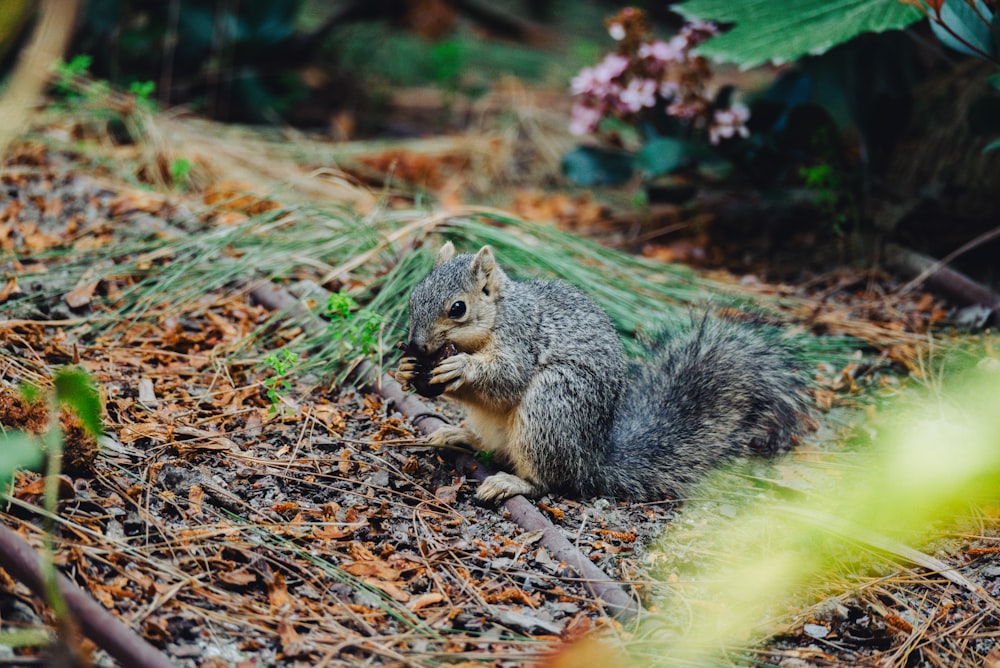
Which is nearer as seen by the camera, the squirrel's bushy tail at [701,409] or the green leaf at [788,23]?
the squirrel's bushy tail at [701,409]

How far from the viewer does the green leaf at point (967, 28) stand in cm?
315

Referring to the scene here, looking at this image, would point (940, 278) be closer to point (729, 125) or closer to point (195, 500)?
point (729, 125)

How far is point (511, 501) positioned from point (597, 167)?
2.51m

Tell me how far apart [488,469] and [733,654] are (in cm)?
102

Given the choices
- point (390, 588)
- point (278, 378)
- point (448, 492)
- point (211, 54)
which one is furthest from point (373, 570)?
point (211, 54)

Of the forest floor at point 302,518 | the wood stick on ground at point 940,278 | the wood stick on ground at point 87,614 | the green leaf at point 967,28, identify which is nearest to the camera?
the wood stick on ground at point 87,614

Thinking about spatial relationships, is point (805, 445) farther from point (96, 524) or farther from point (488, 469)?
point (96, 524)

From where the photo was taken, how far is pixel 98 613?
1718mm

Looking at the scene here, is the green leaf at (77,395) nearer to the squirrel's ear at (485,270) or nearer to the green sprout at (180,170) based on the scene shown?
the squirrel's ear at (485,270)

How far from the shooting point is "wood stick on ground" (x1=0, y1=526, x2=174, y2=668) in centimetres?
169

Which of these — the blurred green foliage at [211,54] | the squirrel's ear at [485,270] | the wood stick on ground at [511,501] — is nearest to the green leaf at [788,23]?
the squirrel's ear at [485,270]

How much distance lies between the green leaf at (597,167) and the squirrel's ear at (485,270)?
206 cm

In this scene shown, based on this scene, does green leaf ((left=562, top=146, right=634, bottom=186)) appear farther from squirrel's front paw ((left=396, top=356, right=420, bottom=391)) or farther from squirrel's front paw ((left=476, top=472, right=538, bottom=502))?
squirrel's front paw ((left=476, top=472, right=538, bottom=502))

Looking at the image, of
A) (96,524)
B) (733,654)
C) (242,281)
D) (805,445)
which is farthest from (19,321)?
(805,445)
